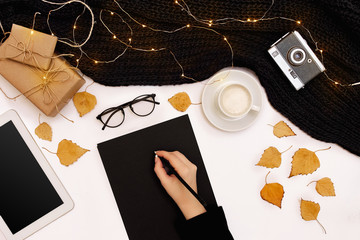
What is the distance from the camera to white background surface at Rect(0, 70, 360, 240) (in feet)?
2.71

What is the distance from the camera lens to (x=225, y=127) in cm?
83

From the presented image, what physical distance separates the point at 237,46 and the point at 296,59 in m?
0.16

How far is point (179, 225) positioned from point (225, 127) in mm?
295

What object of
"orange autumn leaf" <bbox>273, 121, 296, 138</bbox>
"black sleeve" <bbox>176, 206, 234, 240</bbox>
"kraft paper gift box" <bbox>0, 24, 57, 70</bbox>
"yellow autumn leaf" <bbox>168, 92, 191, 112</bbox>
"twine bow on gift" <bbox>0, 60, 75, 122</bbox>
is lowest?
"black sleeve" <bbox>176, 206, 234, 240</bbox>

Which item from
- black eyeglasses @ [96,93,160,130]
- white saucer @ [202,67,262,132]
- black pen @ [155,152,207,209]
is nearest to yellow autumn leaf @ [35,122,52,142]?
black eyeglasses @ [96,93,160,130]

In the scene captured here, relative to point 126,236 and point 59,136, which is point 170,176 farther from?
point 59,136

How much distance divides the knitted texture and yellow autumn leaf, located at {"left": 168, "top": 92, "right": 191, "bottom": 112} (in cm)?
4

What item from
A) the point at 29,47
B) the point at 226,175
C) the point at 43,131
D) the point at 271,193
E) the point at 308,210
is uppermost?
the point at 29,47

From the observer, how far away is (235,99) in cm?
81

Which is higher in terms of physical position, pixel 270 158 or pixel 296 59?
pixel 296 59

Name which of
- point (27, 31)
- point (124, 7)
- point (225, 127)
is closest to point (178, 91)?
point (225, 127)

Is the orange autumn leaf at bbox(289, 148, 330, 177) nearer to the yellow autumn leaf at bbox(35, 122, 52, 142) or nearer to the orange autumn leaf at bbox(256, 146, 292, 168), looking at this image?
the orange autumn leaf at bbox(256, 146, 292, 168)

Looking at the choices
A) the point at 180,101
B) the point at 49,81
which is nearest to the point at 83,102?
the point at 49,81

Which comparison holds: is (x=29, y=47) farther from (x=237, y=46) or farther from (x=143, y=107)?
(x=237, y=46)
